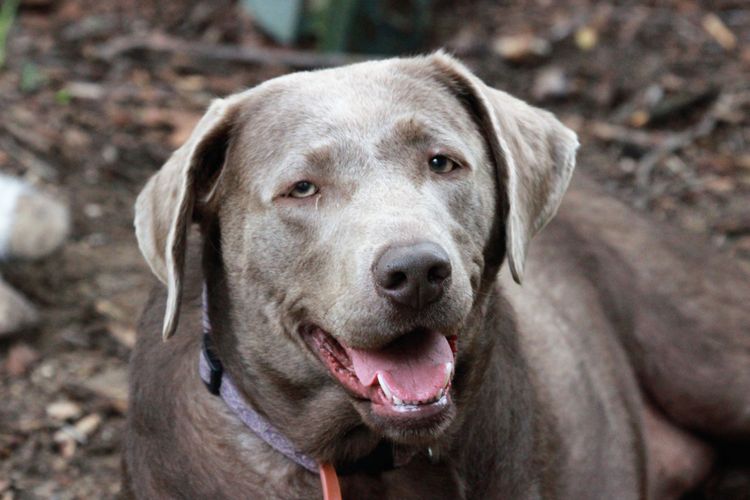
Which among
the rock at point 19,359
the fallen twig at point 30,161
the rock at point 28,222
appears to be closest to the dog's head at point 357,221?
the rock at point 19,359

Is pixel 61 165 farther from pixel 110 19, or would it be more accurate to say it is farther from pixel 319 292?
pixel 319 292

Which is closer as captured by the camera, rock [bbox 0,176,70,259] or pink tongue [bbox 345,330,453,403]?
pink tongue [bbox 345,330,453,403]

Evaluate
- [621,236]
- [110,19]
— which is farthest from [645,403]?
[110,19]

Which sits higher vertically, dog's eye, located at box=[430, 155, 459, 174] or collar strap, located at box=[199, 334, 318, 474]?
dog's eye, located at box=[430, 155, 459, 174]

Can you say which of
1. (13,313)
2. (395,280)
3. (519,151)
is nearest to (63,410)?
(13,313)

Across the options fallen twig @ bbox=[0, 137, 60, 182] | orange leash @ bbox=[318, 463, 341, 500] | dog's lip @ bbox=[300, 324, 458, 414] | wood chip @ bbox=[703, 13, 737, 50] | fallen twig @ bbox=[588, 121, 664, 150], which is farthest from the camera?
wood chip @ bbox=[703, 13, 737, 50]

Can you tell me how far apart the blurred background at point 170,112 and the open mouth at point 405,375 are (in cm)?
177

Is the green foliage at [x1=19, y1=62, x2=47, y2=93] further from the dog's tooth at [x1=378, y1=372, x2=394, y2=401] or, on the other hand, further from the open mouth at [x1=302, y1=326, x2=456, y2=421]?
the dog's tooth at [x1=378, y1=372, x2=394, y2=401]

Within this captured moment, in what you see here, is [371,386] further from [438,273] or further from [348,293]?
[438,273]

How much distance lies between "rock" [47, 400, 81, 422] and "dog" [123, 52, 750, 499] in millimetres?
1192

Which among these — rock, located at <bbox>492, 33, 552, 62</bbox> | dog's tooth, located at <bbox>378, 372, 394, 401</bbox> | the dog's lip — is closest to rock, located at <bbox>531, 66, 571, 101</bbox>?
rock, located at <bbox>492, 33, 552, 62</bbox>

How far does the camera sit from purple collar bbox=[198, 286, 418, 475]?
342 cm

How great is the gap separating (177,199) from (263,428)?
0.68m

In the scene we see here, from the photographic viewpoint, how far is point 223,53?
7.82m
